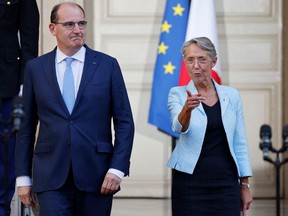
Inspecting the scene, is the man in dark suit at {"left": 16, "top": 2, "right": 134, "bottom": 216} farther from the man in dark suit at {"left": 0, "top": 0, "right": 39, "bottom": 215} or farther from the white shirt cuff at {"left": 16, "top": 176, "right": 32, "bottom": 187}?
the man in dark suit at {"left": 0, "top": 0, "right": 39, "bottom": 215}

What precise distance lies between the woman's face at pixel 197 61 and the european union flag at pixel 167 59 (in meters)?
2.61

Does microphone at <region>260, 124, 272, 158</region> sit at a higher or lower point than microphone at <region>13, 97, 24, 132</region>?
lower

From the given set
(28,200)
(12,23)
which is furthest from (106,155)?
(12,23)

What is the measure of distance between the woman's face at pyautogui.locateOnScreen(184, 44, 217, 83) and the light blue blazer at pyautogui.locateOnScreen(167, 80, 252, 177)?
12 centimetres

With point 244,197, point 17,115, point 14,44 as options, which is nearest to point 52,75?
point 17,115

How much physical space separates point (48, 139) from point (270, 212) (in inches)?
127

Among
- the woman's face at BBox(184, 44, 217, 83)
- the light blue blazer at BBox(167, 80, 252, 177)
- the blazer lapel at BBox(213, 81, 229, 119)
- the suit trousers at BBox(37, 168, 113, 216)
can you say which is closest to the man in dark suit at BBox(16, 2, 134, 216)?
the suit trousers at BBox(37, 168, 113, 216)

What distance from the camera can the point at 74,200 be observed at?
492 cm

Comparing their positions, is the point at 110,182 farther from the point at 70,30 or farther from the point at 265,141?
the point at 265,141

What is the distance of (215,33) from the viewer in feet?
25.3

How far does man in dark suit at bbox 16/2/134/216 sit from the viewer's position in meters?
4.89

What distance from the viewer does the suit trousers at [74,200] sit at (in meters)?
4.86

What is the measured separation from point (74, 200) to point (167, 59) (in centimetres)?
305

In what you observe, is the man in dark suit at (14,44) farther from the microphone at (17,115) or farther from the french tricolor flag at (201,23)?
the french tricolor flag at (201,23)
